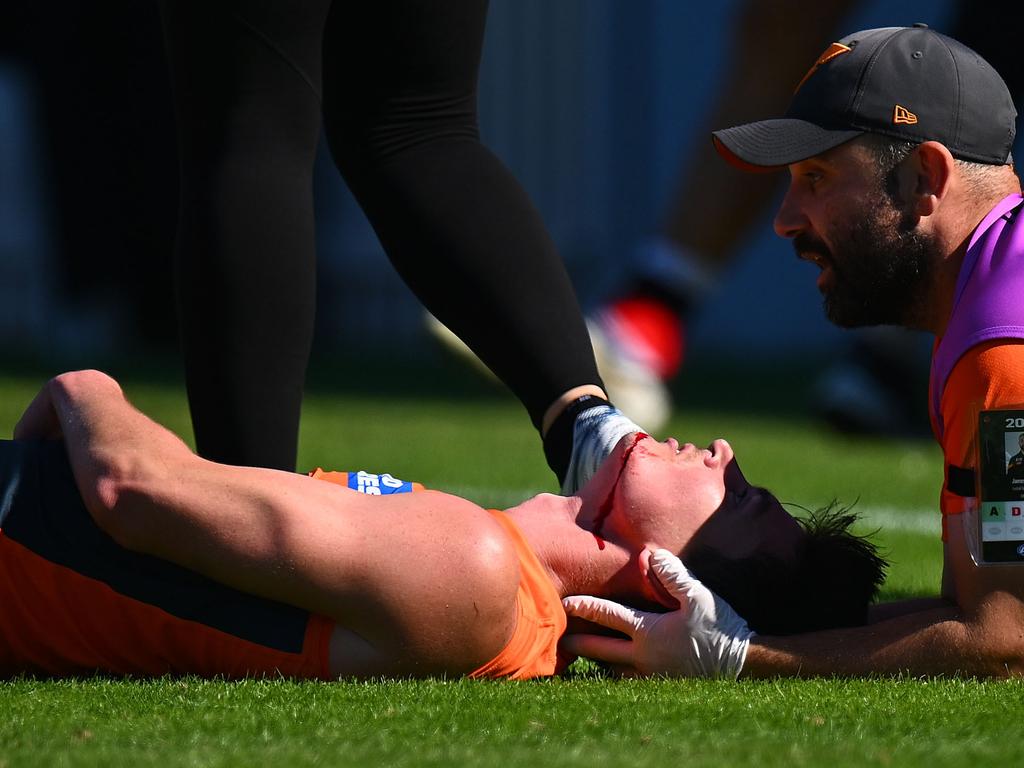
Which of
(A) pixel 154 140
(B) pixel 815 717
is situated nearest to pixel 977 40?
(B) pixel 815 717

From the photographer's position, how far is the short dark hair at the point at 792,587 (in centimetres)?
296

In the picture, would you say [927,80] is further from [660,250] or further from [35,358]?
[35,358]

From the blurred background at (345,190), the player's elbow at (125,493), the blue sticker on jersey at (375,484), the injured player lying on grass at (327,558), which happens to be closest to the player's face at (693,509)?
the injured player lying on grass at (327,558)

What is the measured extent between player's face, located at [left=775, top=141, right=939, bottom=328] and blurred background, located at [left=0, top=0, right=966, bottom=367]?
8.33 meters

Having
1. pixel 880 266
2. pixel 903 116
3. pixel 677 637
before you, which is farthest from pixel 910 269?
pixel 677 637

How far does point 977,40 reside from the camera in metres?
5.10

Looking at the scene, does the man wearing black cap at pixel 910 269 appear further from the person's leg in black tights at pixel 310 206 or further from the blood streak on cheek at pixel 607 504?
the person's leg in black tights at pixel 310 206

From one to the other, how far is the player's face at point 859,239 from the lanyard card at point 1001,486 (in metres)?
0.45

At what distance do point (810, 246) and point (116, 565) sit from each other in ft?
4.44

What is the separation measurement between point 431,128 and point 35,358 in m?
7.04

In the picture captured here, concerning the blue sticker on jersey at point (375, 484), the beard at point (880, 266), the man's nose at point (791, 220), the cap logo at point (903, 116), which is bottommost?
the blue sticker on jersey at point (375, 484)

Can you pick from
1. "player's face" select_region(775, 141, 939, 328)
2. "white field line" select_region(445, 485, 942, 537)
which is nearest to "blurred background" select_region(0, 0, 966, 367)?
"white field line" select_region(445, 485, 942, 537)

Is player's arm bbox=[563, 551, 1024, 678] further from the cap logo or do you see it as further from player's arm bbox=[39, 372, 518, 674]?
the cap logo

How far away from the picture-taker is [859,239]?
312 centimetres
